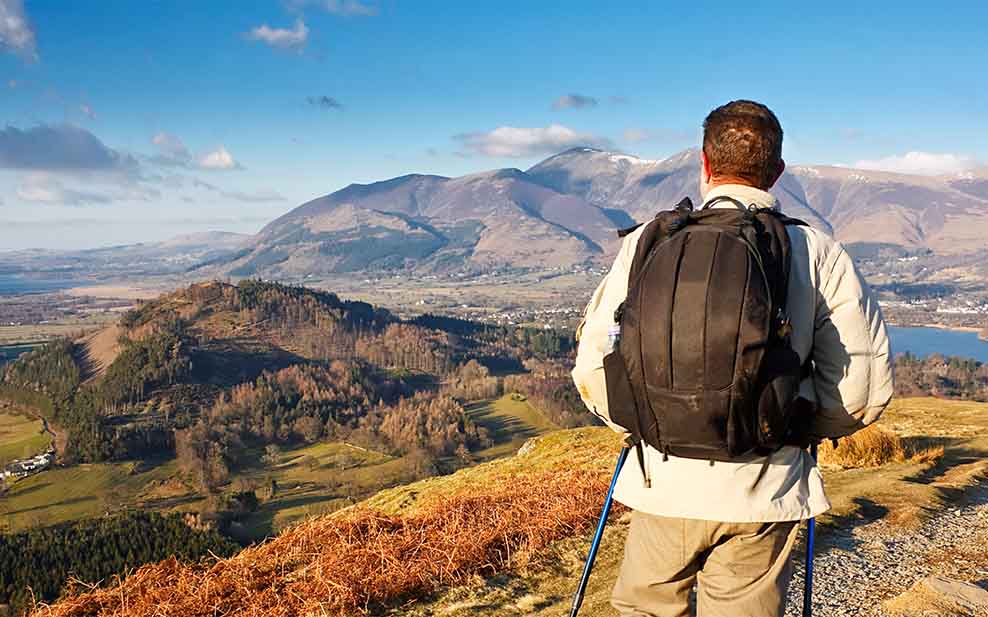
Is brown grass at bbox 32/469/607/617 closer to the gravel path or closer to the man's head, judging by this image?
the gravel path

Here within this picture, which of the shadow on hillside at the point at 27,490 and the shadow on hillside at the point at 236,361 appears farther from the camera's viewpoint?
the shadow on hillside at the point at 236,361

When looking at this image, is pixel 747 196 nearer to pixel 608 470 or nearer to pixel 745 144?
pixel 745 144

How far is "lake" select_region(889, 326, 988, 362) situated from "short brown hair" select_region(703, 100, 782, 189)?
131345 mm

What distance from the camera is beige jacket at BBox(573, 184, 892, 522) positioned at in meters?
2.82

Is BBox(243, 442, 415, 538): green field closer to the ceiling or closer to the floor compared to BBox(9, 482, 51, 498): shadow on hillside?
closer to the floor

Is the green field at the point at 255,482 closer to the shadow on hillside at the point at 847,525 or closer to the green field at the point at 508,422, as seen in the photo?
the green field at the point at 508,422

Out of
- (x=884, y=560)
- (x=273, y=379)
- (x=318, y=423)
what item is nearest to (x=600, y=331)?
(x=884, y=560)

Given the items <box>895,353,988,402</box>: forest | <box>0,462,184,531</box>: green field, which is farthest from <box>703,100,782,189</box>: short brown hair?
<box>895,353,988,402</box>: forest

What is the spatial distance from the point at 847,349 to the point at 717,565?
1.17 meters

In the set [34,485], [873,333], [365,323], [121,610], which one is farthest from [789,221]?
[365,323]

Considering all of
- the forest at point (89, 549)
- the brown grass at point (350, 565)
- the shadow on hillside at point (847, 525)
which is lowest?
the forest at point (89, 549)

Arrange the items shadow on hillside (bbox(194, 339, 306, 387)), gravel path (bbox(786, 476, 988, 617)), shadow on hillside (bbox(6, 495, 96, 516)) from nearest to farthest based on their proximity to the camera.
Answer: gravel path (bbox(786, 476, 988, 617)), shadow on hillside (bbox(6, 495, 96, 516)), shadow on hillside (bbox(194, 339, 306, 387))

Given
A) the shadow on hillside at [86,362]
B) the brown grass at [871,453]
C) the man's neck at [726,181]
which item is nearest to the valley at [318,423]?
the brown grass at [871,453]

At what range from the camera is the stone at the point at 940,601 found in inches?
208
